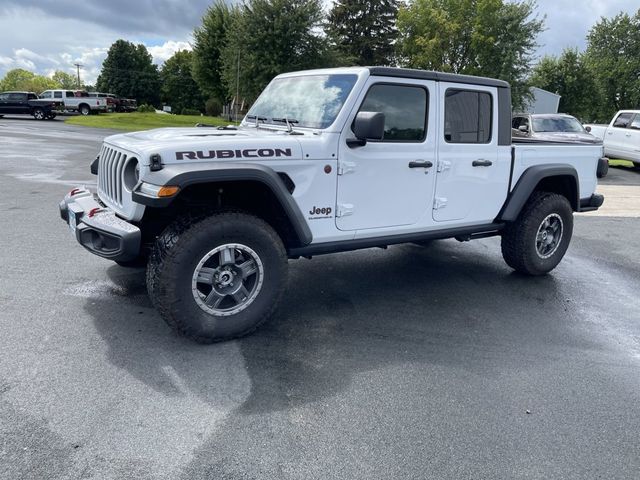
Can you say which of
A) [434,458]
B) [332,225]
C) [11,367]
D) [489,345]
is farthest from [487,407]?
[11,367]

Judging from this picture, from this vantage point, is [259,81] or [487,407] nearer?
[487,407]

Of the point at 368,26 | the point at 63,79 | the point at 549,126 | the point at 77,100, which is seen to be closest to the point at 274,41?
the point at 549,126

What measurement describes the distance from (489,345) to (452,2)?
3415cm

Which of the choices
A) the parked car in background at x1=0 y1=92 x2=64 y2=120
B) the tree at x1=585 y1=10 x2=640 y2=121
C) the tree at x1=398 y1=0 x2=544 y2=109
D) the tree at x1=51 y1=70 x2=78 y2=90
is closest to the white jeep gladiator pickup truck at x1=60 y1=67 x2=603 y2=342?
the tree at x1=398 y1=0 x2=544 y2=109

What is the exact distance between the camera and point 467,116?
15.4 feet

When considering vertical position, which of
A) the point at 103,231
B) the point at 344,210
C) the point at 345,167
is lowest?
the point at 103,231

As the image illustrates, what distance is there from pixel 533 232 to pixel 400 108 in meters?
2.14

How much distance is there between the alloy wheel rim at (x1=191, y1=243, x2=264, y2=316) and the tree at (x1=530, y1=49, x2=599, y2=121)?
41611 mm

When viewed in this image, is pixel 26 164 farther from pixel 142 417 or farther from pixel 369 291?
pixel 142 417

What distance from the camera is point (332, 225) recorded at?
3959mm

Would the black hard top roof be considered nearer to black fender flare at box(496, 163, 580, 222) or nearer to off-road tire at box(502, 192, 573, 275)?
black fender flare at box(496, 163, 580, 222)

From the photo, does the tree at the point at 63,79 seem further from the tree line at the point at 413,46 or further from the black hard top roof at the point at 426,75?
the black hard top roof at the point at 426,75

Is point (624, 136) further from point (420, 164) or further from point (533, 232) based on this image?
point (420, 164)

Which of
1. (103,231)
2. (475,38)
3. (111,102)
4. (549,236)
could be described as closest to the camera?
(103,231)
